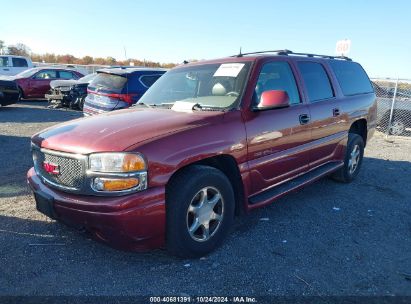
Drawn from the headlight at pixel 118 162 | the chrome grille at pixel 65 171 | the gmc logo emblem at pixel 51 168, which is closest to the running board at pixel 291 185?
the headlight at pixel 118 162

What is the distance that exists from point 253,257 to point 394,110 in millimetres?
9195

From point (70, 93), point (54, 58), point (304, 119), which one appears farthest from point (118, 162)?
point (54, 58)

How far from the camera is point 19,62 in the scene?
19438 millimetres

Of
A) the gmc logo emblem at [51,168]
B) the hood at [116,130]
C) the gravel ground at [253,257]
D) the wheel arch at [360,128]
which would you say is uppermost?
the hood at [116,130]

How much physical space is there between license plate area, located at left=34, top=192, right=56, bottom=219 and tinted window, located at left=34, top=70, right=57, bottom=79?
1397cm

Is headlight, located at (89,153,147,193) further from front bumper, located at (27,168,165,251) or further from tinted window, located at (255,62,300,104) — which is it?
tinted window, located at (255,62,300,104)

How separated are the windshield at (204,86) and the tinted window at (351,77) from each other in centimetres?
210

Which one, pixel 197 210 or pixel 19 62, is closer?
pixel 197 210

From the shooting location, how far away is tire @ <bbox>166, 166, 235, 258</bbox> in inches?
113

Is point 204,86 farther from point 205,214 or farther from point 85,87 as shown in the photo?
point 85,87

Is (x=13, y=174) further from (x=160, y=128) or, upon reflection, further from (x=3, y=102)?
(x=3, y=102)

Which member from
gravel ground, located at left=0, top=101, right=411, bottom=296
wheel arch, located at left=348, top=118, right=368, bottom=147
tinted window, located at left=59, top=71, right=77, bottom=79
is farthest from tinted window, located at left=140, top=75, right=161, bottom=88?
tinted window, located at left=59, top=71, right=77, bottom=79

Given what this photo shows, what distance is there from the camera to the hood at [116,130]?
2795 millimetres

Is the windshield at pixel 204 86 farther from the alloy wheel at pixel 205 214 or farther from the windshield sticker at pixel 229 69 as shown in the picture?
the alloy wheel at pixel 205 214
